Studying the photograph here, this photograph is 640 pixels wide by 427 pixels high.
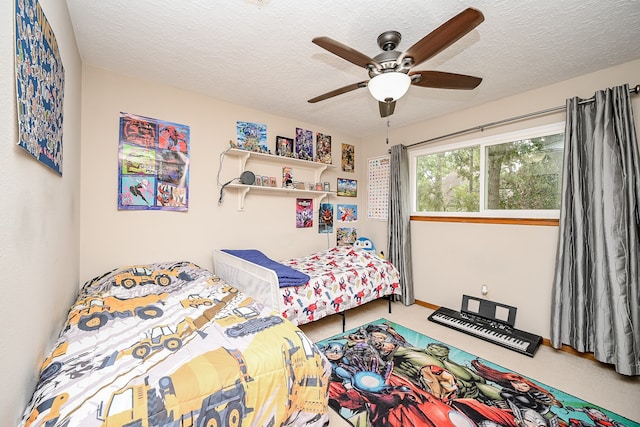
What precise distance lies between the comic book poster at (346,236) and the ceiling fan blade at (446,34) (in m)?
2.63

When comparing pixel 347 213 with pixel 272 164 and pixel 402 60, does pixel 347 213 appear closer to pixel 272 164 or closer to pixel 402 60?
pixel 272 164

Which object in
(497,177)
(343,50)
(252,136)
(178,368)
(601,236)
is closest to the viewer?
(178,368)

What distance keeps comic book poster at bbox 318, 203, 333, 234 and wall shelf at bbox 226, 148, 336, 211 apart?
0.49 ft

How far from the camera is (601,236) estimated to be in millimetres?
2016

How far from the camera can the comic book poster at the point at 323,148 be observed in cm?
355

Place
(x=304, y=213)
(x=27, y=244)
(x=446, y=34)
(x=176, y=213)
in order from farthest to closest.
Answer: (x=304, y=213)
(x=176, y=213)
(x=446, y=34)
(x=27, y=244)

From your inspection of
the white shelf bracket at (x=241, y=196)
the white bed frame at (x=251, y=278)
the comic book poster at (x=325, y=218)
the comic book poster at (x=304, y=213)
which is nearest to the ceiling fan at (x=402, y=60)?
the white bed frame at (x=251, y=278)

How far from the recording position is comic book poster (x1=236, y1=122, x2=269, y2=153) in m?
2.88

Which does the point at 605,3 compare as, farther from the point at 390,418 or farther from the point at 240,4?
the point at 390,418

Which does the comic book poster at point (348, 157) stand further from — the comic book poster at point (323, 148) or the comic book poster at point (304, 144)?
the comic book poster at point (304, 144)

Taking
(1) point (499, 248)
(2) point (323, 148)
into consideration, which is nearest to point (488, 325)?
(1) point (499, 248)

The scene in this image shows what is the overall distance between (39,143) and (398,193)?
319 centimetres

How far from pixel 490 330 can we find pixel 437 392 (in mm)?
1139

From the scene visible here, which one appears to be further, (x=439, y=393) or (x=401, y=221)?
(x=401, y=221)
